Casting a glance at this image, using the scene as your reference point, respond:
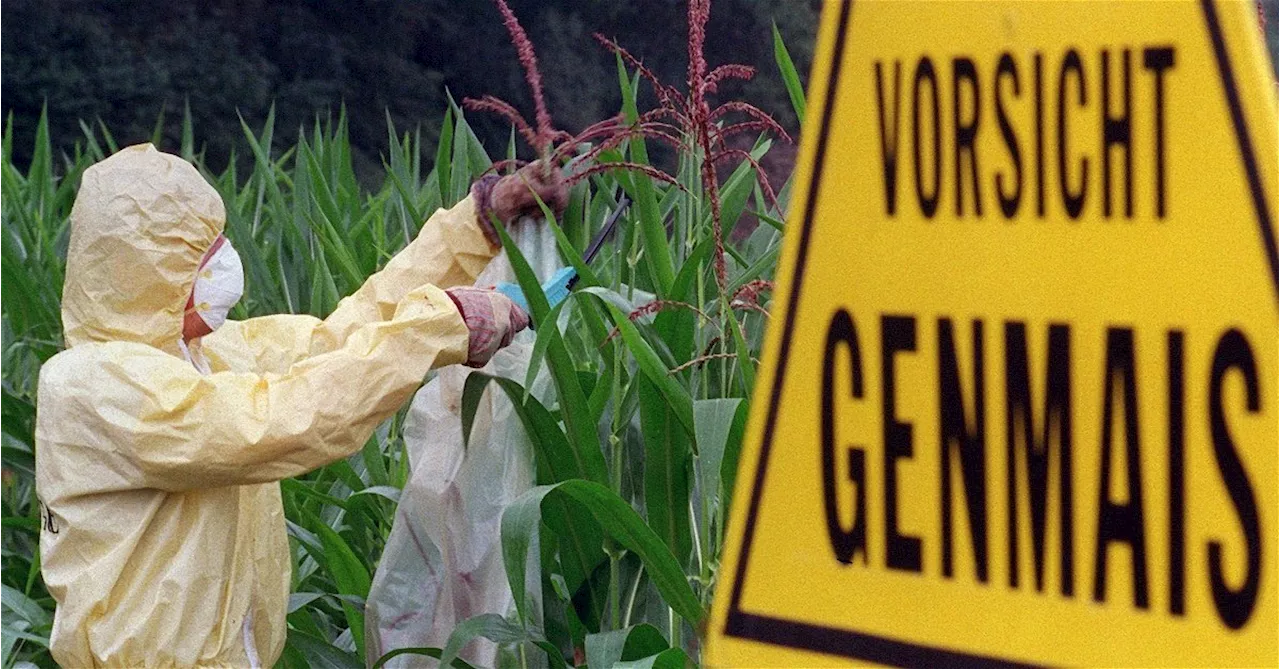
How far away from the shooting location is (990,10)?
3.79 ft

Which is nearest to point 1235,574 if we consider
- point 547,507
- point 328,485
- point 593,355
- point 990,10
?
point 990,10

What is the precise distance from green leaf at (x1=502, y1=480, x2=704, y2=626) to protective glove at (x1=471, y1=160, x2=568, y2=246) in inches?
21.0

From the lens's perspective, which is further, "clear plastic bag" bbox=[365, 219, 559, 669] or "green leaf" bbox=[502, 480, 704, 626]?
"clear plastic bag" bbox=[365, 219, 559, 669]

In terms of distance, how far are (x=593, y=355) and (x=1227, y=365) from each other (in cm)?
191

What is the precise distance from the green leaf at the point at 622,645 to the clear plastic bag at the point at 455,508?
0.89 ft

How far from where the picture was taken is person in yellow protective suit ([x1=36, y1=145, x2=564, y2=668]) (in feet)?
7.29

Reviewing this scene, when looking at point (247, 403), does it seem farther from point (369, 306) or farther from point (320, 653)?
point (320, 653)

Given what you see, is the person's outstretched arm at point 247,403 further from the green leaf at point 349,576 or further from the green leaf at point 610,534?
the green leaf at point 349,576

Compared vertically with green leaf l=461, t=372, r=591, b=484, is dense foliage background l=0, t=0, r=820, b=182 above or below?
above

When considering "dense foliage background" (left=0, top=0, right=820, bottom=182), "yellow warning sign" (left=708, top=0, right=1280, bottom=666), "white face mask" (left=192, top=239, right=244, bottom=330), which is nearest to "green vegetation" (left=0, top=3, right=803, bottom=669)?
"white face mask" (left=192, top=239, right=244, bottom=330)

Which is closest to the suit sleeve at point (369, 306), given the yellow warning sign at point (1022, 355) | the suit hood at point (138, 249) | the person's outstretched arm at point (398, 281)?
the person's outstretched arm at point (398, 281)

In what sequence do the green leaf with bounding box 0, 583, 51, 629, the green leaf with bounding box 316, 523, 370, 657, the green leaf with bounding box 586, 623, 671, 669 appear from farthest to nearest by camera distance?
the green leaf with bounding box 0, 583, 51, 629, the green leaf with bounding box 316, 523, 370, 657, the green leaf with bounding box 586, 623, 671, 669

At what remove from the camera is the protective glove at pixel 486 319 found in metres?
2.28

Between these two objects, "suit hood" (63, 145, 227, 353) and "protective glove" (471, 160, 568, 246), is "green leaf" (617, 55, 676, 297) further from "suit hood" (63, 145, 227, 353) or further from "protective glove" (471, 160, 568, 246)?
"suit hood" (63, 145, 227, 353)
